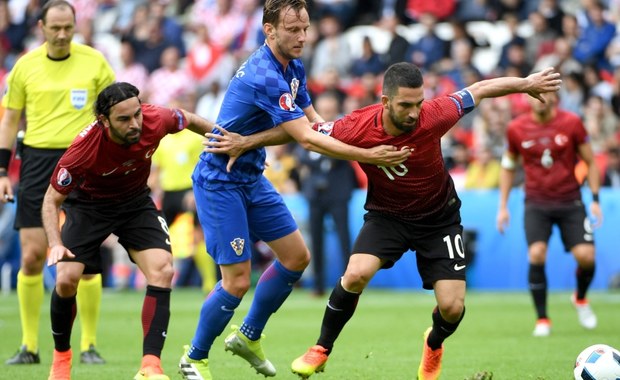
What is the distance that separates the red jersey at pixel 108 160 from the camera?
780 cm

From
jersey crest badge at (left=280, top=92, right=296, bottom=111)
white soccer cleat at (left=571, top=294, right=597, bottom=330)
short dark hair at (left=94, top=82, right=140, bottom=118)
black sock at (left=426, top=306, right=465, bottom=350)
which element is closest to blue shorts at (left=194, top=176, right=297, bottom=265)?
jersey crest badge at (left=280, top=92, right=296, bottom=111)

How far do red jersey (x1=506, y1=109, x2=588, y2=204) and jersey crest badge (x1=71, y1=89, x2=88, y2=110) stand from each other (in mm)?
4876

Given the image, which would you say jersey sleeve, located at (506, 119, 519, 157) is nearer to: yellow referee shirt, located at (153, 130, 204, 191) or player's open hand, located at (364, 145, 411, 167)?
player's open hand, located at (364, 145, 411, 167)

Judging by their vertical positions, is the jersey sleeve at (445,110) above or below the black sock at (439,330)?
above

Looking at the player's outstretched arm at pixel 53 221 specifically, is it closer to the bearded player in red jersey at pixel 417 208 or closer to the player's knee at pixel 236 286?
the player's knee at pixel 236 286

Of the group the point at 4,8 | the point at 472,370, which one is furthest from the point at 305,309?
the point at 4,8

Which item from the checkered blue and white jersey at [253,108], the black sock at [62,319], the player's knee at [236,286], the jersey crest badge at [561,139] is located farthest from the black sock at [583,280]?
the black sock at [62,319]

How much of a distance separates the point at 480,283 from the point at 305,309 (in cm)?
365

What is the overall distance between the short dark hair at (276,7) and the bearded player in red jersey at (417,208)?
0.81 m

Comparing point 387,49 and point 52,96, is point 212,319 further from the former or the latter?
point 387,49

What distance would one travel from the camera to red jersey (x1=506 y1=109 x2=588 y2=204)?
12.0 m

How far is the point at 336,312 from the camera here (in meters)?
7.94

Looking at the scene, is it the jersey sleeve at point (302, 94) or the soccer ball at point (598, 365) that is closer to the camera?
the soccer ball at point (598, 365)

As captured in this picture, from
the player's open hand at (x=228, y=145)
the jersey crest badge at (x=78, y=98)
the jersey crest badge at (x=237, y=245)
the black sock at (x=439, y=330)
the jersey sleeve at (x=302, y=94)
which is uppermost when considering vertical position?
the jersey sleeve at (x=302, y=94)
